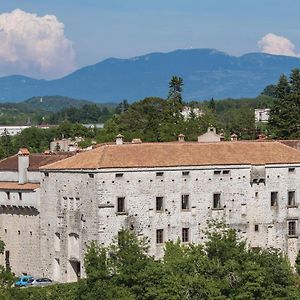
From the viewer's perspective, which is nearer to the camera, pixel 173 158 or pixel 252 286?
pixel 252 286

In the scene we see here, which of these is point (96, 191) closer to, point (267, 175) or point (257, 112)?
point (267, 175)

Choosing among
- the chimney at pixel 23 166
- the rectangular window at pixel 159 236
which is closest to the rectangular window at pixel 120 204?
the rectangular window at pixel 159 236

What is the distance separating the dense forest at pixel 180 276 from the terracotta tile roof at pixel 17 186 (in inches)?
401

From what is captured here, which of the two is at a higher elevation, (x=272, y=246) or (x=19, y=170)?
(x=19, y=170)

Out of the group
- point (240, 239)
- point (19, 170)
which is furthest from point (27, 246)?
point (240, 239)

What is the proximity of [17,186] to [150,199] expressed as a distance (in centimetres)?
1124

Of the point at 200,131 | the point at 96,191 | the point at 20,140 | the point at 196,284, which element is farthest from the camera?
the point at 20,140

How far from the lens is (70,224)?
6788 cm

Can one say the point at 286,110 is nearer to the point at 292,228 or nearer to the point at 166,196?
the point at 292,228

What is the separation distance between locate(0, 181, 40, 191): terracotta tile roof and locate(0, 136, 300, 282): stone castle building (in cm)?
15

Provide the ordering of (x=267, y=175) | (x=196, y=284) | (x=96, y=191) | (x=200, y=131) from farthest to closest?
1. (x=200, y=131)
2. (x=267, y=175)
3. (x=96, y=191)
4. (x=196, y=284)

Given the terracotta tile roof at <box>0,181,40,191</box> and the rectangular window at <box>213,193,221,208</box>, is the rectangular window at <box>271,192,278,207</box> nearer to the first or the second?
the rectangular window at <box>213,193,221,208</box>

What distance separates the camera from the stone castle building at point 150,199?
66.2 meters

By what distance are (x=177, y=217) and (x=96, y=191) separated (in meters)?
6.50
